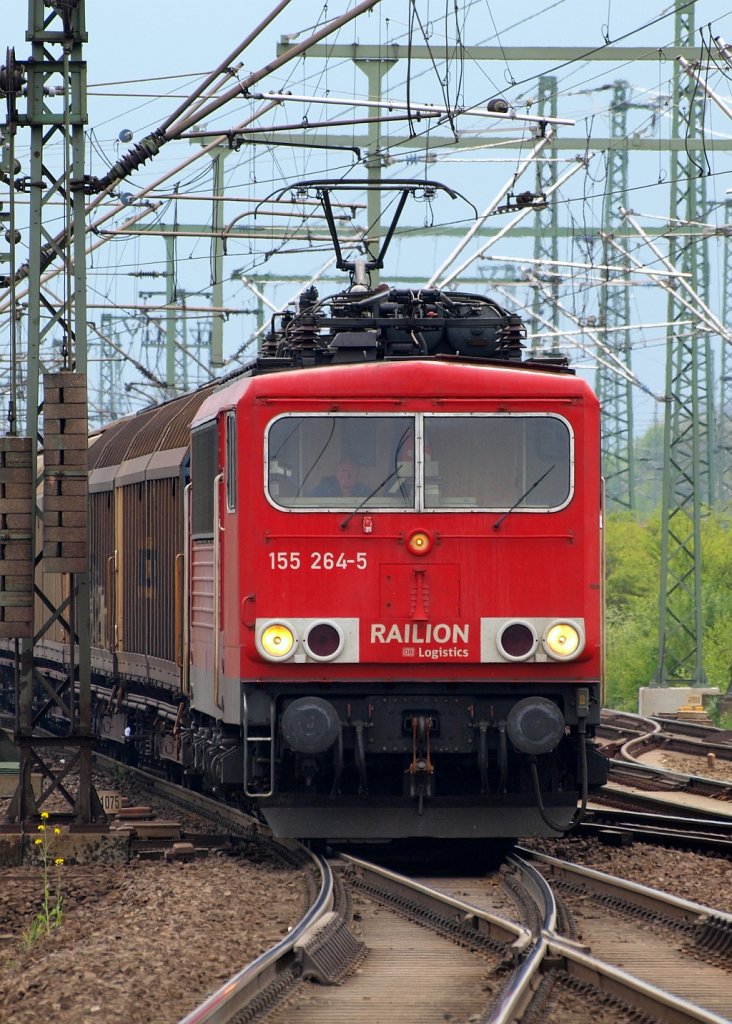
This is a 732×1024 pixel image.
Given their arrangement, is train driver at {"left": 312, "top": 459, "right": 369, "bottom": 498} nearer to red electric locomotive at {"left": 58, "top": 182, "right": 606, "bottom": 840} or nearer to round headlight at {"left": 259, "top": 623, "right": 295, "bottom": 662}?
red electric locomotive at {"left": 58, "top": 182, "right": 606, "bottom": 840}

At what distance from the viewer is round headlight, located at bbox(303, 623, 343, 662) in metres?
10.7

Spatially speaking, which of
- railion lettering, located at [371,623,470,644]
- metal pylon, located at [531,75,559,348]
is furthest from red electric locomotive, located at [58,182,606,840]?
metal pylon, located at [531,75,559,348]

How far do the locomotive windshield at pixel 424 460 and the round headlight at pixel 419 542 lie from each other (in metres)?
0.21

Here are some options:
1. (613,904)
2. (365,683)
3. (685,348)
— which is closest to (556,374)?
(365,683)

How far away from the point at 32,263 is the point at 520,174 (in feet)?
28.4

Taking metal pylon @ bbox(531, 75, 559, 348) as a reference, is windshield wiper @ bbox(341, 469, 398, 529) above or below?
below

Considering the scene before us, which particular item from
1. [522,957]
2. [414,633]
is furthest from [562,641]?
[522,957]

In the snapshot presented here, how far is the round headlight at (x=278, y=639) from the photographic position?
421 inches

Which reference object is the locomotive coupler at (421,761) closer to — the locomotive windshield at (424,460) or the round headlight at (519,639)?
the round headlight at (519,639)

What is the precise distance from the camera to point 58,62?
519 inches

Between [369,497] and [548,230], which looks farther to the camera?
[548,230]

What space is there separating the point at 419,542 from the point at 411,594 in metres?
0.33

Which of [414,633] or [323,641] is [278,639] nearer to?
[323,641]

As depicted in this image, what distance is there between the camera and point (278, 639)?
10719 millimetres
